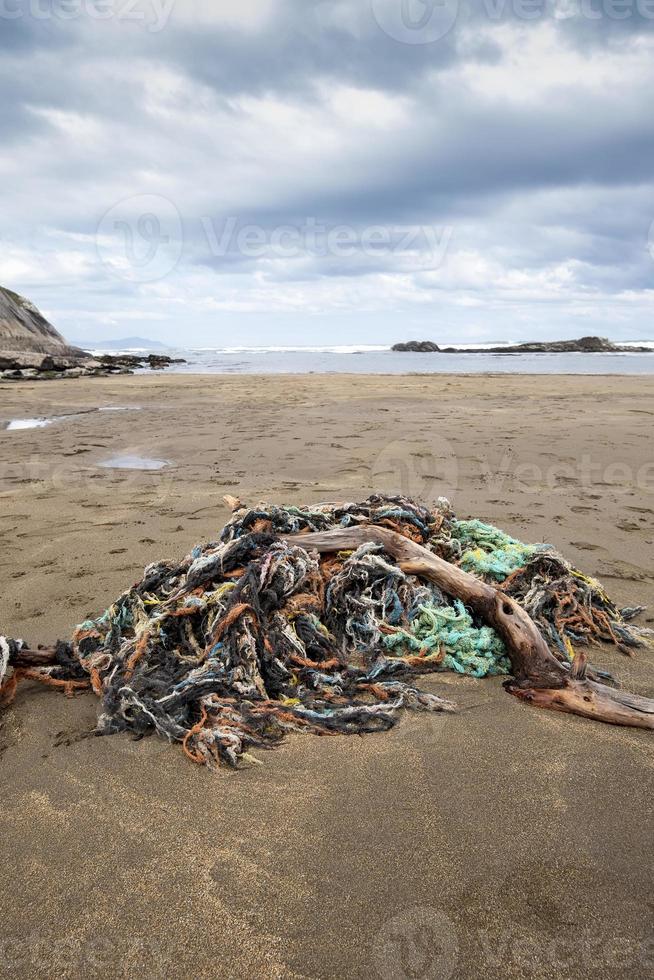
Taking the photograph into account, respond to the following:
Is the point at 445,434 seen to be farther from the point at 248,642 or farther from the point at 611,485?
the point at 248,642

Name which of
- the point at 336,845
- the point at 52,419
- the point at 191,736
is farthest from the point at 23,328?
the point at 336,845

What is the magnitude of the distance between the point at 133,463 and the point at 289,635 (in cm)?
547

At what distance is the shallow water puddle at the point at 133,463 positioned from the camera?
717 cm

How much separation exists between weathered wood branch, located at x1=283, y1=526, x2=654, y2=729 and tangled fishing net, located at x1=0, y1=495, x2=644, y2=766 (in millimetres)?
70

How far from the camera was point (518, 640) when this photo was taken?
8.36ft

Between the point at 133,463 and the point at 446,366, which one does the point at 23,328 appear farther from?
the point at 133,463

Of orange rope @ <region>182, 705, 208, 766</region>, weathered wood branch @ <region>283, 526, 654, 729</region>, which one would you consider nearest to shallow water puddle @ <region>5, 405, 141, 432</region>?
weathered wood branch @ <region>283, 526, 654, 729</region>

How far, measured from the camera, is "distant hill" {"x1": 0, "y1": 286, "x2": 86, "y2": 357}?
34875 mm

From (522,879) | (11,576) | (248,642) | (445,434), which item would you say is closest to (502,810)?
(522,879)

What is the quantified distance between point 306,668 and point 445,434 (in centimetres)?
688

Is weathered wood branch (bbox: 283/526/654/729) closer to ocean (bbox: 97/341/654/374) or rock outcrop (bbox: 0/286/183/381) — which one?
rock outcrop (bbox: 0/286/183/381)

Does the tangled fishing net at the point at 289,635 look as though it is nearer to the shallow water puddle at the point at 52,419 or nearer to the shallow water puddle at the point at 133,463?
the shallow water puddle at the point at 133,463

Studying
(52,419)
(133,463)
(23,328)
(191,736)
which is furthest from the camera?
(23,328)

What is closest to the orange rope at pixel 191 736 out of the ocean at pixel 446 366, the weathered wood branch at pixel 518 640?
the weathered wood branch at pixel 518 640
